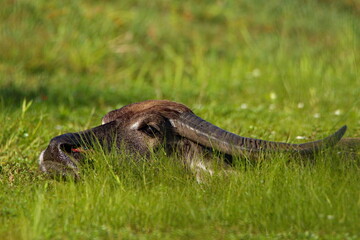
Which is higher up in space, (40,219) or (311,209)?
(311,209)

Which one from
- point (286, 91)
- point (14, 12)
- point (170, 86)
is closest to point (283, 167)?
point (286, 91)

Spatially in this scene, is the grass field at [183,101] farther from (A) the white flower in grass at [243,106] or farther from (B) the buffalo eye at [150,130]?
(B) the buffalo eye at [150,130]

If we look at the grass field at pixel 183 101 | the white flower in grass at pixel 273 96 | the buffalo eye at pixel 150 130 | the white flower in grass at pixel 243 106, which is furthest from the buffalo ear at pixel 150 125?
the white flower in grass at pixel 273 96

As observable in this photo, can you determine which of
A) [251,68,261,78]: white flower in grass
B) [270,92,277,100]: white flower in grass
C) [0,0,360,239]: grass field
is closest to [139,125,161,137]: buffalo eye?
[0,0,360,239]: grass field

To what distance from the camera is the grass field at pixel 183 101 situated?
3.91 meters

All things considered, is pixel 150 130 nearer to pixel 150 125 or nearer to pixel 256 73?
pixel 150 125

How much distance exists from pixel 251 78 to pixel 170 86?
1212 millimetres

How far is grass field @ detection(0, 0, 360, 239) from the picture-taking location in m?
3.91

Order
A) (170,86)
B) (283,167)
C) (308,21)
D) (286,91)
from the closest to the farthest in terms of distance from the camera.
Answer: (283,167), (286,91), (170,86), (308,21)

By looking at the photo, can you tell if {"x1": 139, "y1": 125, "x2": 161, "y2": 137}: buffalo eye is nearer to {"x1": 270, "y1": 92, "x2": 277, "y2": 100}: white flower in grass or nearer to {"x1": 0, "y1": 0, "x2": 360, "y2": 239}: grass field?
{"x1": 0, "y1": 0, "x2": 360, "y2": 239}: grass field

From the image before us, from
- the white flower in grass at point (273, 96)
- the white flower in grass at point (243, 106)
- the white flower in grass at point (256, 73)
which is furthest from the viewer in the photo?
the white flower in grass at point (256, 73)

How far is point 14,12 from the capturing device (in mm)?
10562

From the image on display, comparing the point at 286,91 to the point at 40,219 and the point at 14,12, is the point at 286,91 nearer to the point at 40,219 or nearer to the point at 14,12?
the point at 14,12

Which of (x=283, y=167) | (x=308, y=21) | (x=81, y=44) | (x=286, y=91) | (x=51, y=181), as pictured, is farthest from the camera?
(x=308, y=21)
